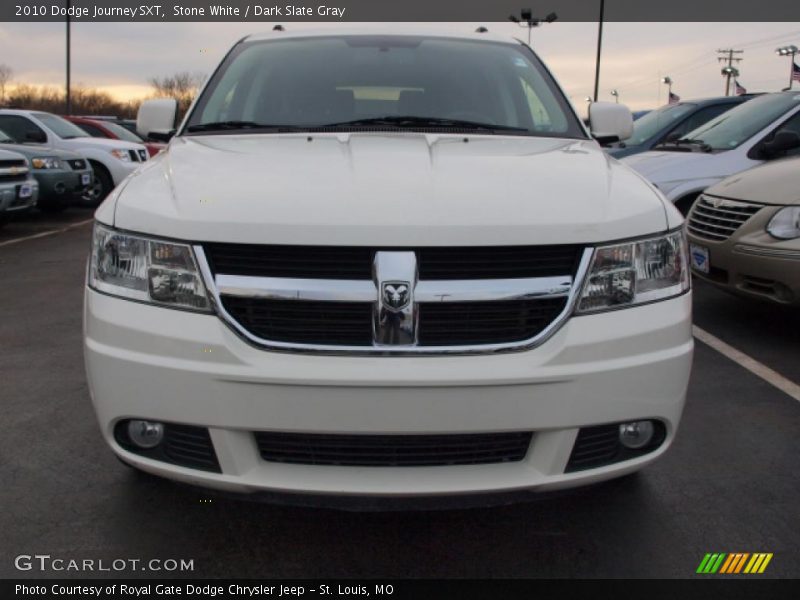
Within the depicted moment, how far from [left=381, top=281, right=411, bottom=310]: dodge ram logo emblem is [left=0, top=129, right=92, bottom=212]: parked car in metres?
10.2

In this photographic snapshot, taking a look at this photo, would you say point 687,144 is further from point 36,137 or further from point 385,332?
point 36,137

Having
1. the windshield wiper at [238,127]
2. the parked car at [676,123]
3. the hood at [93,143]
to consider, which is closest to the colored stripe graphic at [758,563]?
the windshield wiper at [238,127]

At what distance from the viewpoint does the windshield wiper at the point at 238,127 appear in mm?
3076

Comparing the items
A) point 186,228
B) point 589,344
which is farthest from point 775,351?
point 186,228

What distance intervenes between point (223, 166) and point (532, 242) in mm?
1010

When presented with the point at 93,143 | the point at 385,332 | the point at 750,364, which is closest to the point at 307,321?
the point at 385,332

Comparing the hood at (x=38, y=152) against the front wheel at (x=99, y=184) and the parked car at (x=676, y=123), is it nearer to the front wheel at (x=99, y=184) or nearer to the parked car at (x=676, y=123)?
the front wheel at (x=99, y=184)

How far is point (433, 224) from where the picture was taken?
2023mm

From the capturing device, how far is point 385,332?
2.01 metres

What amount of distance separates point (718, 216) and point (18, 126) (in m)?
11.4

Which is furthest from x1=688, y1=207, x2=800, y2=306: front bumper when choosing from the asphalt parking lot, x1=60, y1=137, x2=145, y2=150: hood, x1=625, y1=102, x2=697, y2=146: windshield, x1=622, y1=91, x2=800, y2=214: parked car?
x1=60, y1=137, x2=145, y2=150: hood

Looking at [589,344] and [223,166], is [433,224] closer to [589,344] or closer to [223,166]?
[589,344]

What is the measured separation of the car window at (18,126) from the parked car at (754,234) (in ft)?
35.8
